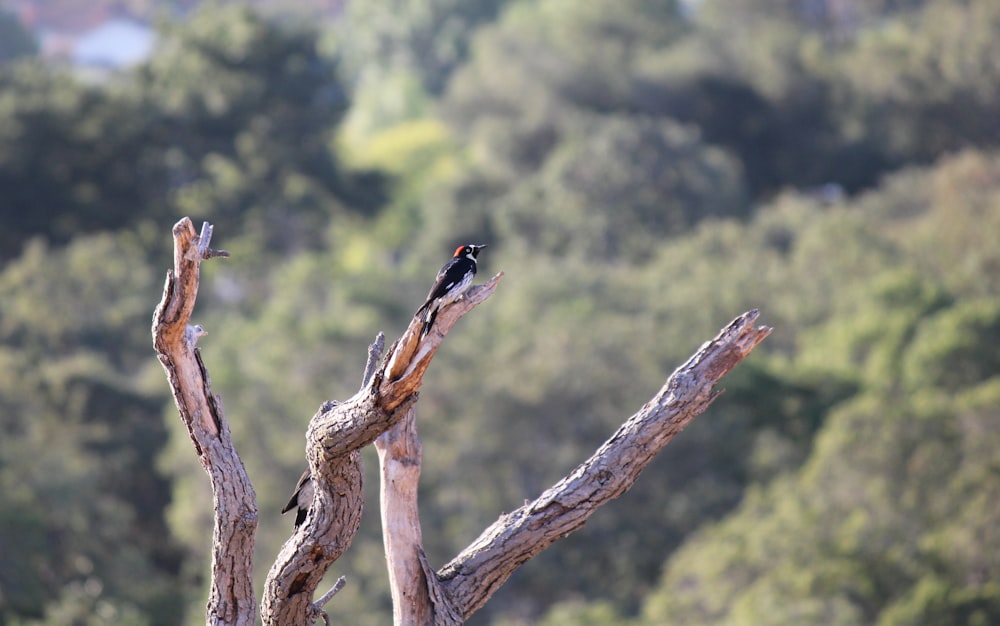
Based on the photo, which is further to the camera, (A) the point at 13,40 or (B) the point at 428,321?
(A) the point at 13,40

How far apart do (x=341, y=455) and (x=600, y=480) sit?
118 centimetres

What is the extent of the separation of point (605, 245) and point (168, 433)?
16821mm

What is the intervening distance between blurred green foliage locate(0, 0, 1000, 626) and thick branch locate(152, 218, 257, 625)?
38.2 feet

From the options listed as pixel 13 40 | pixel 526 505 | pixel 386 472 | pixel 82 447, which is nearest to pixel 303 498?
pixel 386 472

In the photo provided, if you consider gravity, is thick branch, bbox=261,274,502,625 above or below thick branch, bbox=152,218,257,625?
below

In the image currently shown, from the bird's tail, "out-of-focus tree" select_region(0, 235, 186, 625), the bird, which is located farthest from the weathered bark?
"out-of-focus tree" select_region(0, 235, 186, 625)

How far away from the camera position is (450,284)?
23.6 feet

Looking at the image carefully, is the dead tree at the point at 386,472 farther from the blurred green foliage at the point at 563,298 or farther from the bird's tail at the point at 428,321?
the blurred green foliage at the point at 563,298

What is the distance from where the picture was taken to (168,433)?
29.0 meters

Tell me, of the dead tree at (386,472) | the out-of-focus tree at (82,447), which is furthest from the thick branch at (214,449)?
the out-of-focus tree at (82,447)

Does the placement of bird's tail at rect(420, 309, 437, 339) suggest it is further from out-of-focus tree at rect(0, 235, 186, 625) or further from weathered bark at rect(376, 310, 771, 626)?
out-of-focus tree at rect(0, 235, 186, 625)

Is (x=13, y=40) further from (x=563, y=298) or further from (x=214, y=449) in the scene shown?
(x=214, y=449)

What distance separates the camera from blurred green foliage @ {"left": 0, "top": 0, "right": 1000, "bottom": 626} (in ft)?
71.7

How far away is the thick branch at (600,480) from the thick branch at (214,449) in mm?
901
